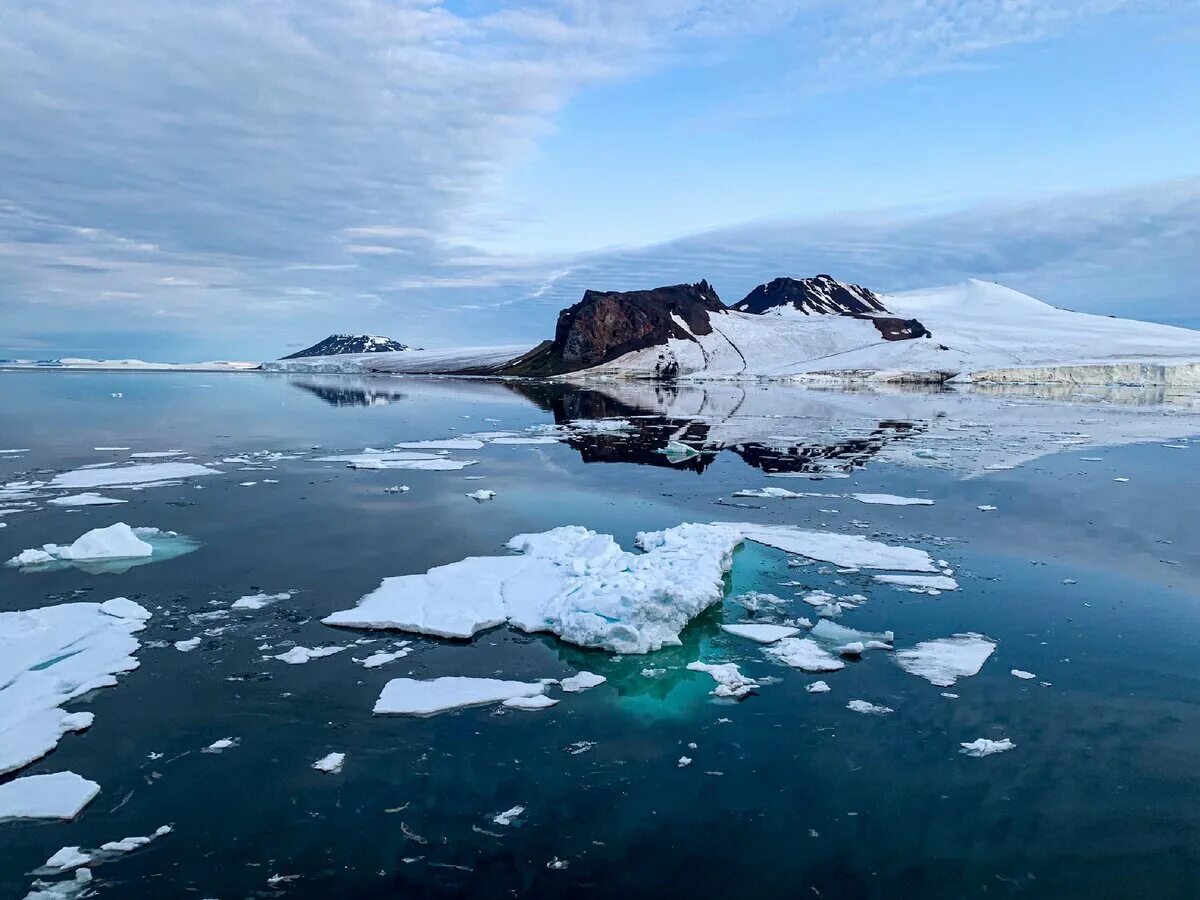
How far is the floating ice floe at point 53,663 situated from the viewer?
19.7ft

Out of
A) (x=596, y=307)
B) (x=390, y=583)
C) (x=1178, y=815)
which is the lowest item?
(x=1178, y=815)

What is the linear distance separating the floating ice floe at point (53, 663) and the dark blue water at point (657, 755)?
194 millimetres

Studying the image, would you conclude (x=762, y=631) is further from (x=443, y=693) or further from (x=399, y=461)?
(x=399, y=461)

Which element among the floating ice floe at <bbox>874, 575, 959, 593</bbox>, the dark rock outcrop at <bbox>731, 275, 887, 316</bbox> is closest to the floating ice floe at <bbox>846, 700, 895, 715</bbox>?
the floating ice floe at <bbox>874, 575, 959, 593</bbox>

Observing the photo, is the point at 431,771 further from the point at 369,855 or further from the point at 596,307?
the point at 596,307

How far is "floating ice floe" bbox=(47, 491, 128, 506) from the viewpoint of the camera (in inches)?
560

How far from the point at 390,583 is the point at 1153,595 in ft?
31.4

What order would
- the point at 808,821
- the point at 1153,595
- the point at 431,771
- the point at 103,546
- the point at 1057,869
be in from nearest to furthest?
the point at 1057,869 < the point at 808,821 < the point at 431,771 < the point at 1153,595 < the point at 103,546

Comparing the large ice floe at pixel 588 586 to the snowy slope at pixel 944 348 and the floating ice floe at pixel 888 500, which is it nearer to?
the floating ice floe at pixel 888 500

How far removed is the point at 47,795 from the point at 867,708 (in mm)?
6281

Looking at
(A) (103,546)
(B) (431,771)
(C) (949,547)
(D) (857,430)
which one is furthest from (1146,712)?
(D) (857,430)

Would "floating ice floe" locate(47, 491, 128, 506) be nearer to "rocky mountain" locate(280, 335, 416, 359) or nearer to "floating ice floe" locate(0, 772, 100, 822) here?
"floating ice floe" locate(0, 772, 100, 822)

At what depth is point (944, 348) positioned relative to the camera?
7888cm

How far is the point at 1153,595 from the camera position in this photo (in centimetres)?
955
